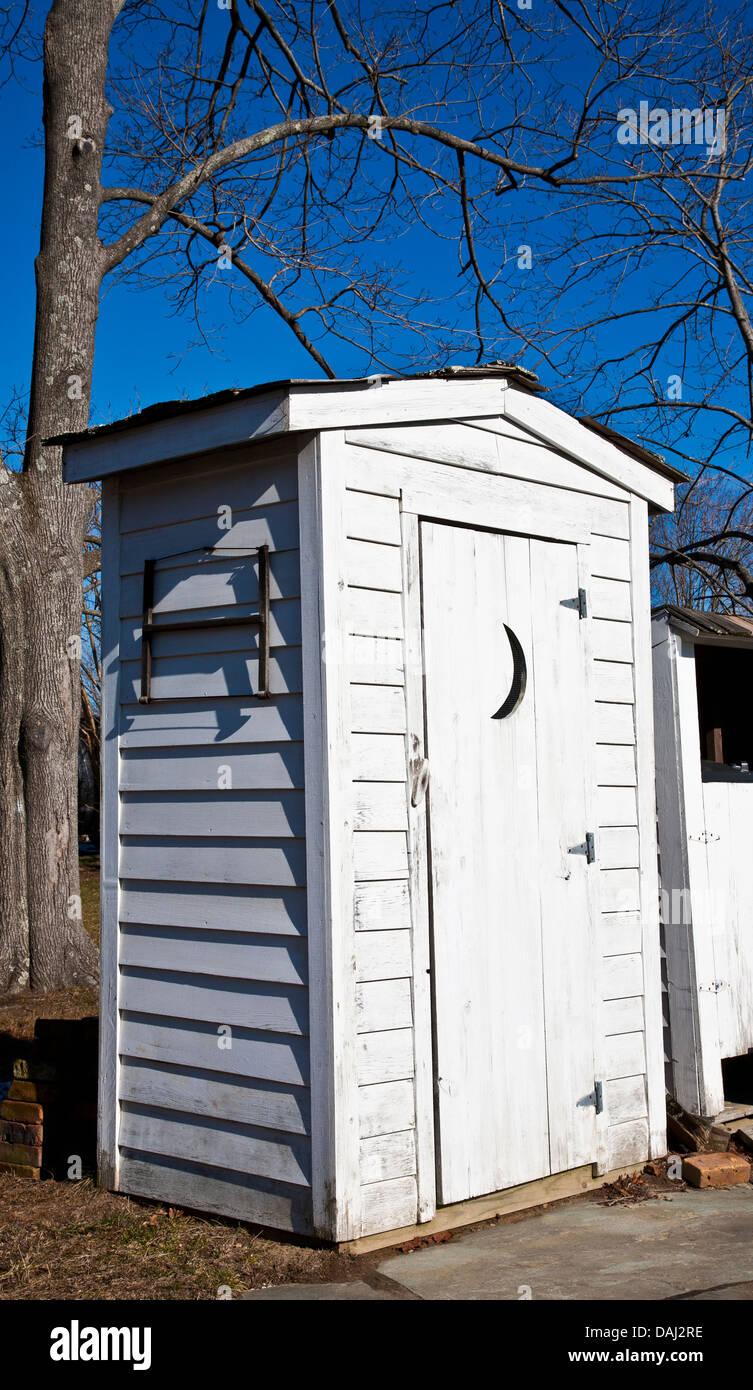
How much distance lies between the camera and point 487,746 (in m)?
4.48

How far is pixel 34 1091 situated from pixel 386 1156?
1.81 metres

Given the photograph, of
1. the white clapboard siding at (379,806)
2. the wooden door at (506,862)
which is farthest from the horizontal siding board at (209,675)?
the wooden door at (506,862)

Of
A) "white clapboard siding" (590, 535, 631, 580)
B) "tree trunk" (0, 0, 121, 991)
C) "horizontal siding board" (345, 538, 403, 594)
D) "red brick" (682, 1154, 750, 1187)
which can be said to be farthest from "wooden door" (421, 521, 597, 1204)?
"tree trunk" (0, 0, 121, 991)

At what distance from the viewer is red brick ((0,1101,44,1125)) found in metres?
4.96

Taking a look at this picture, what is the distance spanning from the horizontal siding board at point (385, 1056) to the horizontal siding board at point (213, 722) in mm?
1051

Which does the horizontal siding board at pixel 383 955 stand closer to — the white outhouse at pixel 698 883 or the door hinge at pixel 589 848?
the door hinge at pixel 589 848

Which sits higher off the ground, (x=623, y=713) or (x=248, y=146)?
(x=248, y=146)

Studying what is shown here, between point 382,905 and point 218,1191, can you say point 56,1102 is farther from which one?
point 382,905

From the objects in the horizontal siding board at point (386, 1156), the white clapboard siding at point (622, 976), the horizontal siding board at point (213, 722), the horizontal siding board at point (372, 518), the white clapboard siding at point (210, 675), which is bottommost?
the horizontal siding board at point (386, 1156)

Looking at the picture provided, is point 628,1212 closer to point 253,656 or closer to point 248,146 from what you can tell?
point 253,656

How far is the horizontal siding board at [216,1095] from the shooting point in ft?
13.1

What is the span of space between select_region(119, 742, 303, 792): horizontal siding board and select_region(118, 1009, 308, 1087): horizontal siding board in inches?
34.2
